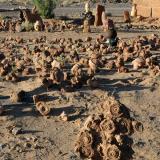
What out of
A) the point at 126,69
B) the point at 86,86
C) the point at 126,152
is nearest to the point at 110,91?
the point at 86,86

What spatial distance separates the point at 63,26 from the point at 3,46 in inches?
253

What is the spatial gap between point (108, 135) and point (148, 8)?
26.0 metres

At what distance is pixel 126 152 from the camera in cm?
688

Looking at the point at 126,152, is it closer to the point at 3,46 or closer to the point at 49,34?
the point at 3,46

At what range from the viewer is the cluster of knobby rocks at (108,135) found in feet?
22.0

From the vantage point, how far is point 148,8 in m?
32.2

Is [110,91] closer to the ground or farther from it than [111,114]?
closer to the ground

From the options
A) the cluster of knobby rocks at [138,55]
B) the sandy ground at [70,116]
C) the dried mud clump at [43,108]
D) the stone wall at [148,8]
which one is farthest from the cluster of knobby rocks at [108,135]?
the stone wall at [148,8]

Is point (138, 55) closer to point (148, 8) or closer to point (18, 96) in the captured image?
point (18, 96)

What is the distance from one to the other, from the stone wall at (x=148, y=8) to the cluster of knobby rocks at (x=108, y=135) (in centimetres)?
2535

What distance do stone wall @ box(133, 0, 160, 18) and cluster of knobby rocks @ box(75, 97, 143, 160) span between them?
2535 centimetres

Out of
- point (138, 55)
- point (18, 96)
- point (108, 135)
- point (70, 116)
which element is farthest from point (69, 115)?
point (108, 135)

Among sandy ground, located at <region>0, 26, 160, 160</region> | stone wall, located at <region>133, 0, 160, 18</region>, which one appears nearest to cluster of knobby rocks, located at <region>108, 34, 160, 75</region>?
sandy ground, located at <region>0, 26, 160, 160</region>

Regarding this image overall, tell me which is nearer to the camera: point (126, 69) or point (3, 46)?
point (126, 69)
